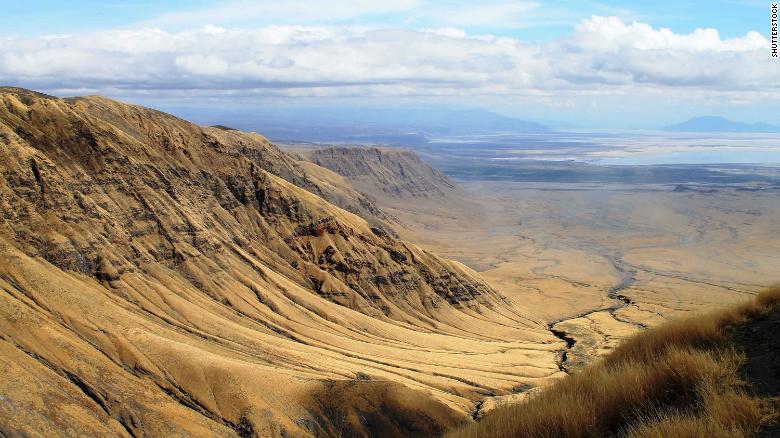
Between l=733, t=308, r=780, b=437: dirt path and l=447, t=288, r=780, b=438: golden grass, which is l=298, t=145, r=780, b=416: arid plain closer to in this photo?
l=733, t=308, r=780, b=437: dirt path

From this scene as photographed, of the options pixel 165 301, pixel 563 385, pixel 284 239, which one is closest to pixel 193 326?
pixel 165 301

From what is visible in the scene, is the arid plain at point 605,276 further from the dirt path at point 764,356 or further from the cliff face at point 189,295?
the dirt path at point 764,356

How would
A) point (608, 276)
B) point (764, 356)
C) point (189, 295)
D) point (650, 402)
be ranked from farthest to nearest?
point (608, 276), point (189, 295), point (764, 356), point (650, 402)

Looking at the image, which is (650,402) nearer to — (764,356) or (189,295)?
(764,356)

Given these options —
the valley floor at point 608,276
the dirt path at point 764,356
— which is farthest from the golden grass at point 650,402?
the valley floor at point 608,276

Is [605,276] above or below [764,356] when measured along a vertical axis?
below

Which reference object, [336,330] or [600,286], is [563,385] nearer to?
[336,330]

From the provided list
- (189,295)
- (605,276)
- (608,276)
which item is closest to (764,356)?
(189,295)
